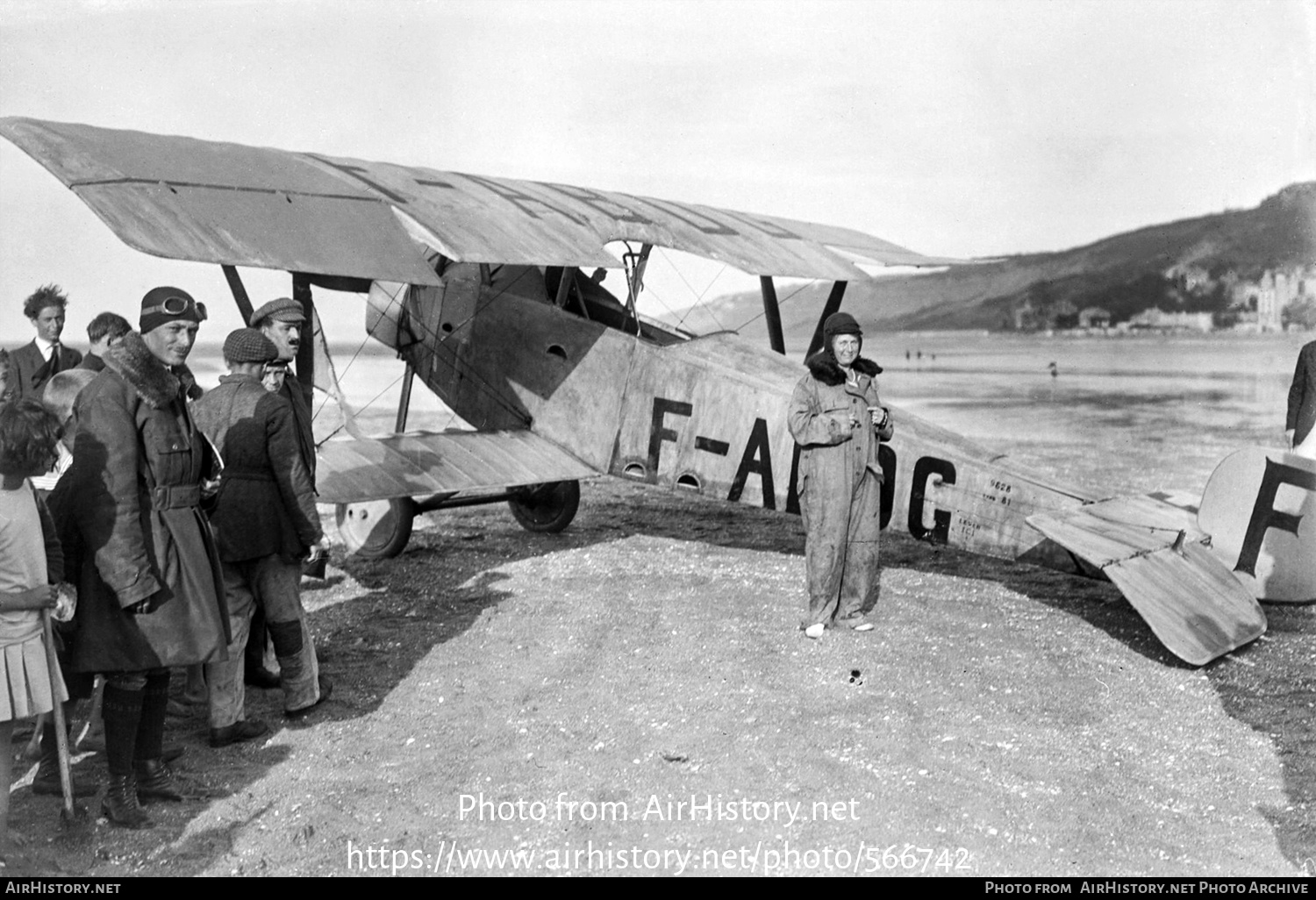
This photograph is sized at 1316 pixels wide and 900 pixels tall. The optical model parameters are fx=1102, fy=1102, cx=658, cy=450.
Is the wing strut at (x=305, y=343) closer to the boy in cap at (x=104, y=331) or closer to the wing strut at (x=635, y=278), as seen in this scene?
the boy in cap at (x=104, y=331)

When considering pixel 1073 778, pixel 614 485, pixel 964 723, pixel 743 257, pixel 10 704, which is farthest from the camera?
pixel 614 485

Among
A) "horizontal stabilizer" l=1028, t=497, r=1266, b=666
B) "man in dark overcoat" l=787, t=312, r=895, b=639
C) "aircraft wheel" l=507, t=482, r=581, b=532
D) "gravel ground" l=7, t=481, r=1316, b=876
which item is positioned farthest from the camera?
"aircraft wheel" l=507, t=482, r=581, b=532

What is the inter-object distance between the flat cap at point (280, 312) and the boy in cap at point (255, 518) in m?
0.23

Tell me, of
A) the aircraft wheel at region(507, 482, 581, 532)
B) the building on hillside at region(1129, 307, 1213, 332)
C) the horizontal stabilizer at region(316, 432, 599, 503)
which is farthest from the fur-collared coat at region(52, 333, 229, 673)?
the building on hillside at region(1129, 307, 1213, 332)

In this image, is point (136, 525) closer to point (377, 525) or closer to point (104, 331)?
Result: point (104, 331)

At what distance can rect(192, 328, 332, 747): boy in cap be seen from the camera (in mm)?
5047

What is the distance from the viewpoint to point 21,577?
3721 millimetres

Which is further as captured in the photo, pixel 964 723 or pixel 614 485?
pixel 614 485

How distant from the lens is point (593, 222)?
855 cm

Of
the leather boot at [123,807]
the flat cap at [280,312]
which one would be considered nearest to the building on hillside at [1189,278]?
the flat cap at [280,312]

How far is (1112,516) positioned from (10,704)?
19.4ft

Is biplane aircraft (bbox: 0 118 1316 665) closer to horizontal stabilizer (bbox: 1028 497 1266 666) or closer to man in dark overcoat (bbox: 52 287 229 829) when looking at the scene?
horizontal stabilizer (bbox: 1028 497 1266 666)
